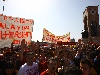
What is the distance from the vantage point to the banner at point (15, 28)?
9.64 meters

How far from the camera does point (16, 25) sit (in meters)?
10.7

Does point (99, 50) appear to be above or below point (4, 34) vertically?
below

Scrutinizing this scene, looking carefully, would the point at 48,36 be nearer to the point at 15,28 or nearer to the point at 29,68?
the point at 15,28

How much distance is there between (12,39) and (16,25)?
861 millimetres

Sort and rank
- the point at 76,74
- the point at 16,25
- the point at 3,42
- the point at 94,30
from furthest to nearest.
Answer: the point at 94,30
the point at 16,25
the point at 3,42
the point at 76,74

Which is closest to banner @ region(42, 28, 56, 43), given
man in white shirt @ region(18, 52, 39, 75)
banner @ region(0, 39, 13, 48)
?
banner @ region(0, 39, 13, 48)

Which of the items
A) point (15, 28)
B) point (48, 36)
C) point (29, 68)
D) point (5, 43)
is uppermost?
point (15, 28)

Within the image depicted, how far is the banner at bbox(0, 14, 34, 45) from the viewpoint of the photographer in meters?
9.64

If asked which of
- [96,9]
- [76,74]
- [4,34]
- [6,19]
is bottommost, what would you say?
[76,74]

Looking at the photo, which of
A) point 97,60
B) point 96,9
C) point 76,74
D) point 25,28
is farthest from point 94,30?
point 76,74

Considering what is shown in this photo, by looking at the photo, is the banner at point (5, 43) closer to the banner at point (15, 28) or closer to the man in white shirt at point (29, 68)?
the banner at point (15, 28)

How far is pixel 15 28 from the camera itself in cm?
1053

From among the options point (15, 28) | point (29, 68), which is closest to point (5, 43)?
point (15, 28)

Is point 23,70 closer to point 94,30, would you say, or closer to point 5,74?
point 5,74
